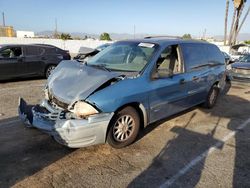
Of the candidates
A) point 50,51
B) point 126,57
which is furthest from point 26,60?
point 126,57

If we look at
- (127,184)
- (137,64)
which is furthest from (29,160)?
(137,64)

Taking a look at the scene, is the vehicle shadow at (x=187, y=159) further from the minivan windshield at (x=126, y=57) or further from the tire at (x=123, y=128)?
the minivan windshield at (x=126, y=57)

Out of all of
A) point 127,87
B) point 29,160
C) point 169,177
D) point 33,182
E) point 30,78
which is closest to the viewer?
point 33,182

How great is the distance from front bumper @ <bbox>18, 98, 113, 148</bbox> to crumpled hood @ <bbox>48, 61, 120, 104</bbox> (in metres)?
0.30

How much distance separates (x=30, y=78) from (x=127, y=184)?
8.49m

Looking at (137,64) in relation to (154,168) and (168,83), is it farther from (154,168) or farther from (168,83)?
(154,168)

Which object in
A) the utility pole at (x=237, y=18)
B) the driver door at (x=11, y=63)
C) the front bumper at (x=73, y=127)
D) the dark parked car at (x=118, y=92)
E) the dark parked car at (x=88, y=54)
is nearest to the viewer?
the front bumper at (x=73, y=127)

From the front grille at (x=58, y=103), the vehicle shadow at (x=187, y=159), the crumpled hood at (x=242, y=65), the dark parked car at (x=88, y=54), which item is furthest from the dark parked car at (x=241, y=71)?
the front grille at (x=58, y=103)

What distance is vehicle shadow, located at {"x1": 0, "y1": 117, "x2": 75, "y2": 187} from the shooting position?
11.1 feet

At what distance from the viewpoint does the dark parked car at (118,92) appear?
3.67 m

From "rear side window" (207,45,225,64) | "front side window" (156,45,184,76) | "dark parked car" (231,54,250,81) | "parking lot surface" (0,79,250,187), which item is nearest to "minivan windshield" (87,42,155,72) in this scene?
"front side window" (156,45,184,76)

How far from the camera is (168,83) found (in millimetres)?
4746

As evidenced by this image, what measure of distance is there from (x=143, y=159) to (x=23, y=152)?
180 cm

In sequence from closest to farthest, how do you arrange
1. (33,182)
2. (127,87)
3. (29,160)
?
(33,182) → (29,160) → (127,87)
